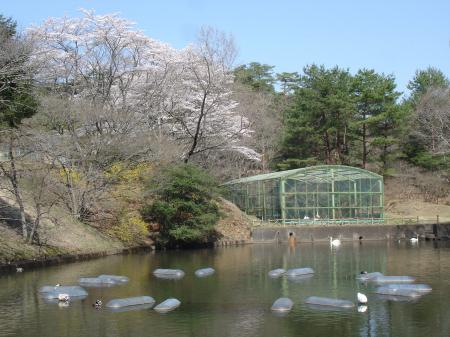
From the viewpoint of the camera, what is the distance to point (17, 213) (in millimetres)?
31906

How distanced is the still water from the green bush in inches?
184

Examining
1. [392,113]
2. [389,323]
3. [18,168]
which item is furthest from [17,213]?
[392,113]

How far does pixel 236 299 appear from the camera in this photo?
19188 millimetres

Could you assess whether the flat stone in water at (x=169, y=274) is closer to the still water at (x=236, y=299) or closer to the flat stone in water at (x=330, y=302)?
the still water at (x=236, y=299)

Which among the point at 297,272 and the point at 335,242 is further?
the point at 335,242

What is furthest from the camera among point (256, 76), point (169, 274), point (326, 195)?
point (256, 76)

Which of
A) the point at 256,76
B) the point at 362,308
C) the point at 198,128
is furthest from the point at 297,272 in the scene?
the point at 256,76

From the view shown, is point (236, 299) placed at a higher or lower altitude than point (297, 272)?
lower

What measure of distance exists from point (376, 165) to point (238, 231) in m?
19.7

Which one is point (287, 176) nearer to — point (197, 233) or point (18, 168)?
point (197, 233)

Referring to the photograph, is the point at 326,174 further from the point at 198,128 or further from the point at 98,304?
the point at 98,304

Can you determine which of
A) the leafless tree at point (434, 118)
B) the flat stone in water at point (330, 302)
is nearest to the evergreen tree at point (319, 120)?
the leafless tree at point (434, 118)

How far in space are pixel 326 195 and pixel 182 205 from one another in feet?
38.3

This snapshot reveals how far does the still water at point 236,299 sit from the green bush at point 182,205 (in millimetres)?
4679
